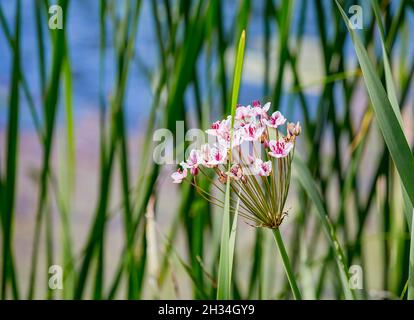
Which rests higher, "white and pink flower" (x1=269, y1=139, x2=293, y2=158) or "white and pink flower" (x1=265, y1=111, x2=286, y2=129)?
"white and pink flower" (x1=265, y1=111, x2=286, y2=129)

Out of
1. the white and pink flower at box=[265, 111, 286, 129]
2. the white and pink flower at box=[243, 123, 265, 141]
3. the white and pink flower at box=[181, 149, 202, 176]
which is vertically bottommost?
the white and pink flower at box=[181, 149, 202, 176]

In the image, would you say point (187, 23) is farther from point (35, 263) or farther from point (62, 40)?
point (35, 263)

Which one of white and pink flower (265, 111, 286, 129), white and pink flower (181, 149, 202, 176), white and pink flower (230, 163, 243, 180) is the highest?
→ white and pink flower (265, 111, 286, 129)

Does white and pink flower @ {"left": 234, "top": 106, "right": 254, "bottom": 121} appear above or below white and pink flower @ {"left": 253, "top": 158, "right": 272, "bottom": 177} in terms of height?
above

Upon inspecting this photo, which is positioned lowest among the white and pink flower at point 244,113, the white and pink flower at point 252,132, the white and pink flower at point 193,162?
the white and pink flower at point 193,162

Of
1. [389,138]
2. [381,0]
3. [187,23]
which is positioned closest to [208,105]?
[187,23]

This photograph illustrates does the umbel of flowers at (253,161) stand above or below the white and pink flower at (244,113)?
below
